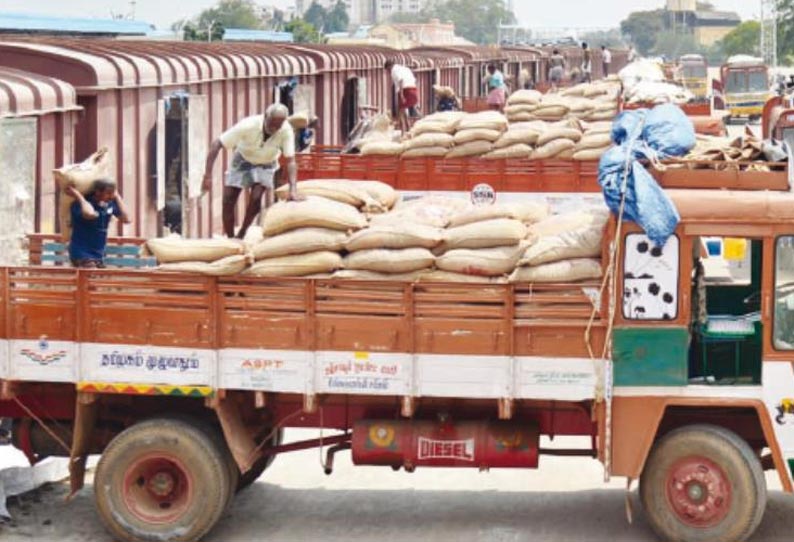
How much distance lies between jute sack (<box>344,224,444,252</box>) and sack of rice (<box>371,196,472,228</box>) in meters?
0.17

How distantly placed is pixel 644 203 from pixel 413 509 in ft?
7.72

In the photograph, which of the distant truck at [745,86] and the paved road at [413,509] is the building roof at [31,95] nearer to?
the paved road at [413,509]

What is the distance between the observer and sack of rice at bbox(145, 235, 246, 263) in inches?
337

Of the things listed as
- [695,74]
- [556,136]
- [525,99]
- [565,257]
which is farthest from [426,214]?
[695,74]

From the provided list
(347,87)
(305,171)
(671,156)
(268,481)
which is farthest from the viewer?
(347,87)

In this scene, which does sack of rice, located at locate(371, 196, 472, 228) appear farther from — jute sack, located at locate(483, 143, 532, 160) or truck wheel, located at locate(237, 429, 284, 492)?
jute sack, located at locate(483, 143, 532, 160)

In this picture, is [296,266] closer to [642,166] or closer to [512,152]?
[642,166]

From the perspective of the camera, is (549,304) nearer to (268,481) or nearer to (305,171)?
(268,481)

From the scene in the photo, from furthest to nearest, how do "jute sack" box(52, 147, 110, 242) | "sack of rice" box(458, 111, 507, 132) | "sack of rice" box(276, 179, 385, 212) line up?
"sack of rice" box(458, 111, 507, 132) → "sack of rice" box(276, 179, 385, 212) → "jute sack" box(52, 147, 110, 242)

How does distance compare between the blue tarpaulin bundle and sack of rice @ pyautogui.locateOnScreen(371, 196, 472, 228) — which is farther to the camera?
sack of rice @ pyautogui.locateOnScreen(371, 196, 472, 228)

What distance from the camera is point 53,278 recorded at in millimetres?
8500

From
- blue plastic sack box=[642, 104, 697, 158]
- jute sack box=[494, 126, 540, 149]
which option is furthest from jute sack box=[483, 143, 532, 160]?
blue plastic sack box=[642, 104, 697, 158]

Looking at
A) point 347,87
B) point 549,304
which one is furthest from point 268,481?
point 347,87

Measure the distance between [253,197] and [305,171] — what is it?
4.23 meters
